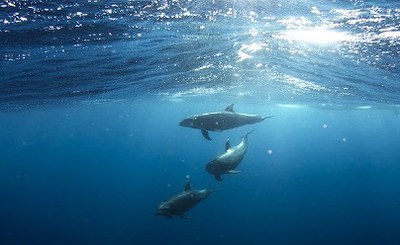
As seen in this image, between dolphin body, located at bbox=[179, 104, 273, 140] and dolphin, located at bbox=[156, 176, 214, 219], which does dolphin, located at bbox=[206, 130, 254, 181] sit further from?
dolphin, located at bbox=[156, 176, 214, 219]

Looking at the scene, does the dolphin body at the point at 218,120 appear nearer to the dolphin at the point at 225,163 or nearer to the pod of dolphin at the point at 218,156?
the pod of dolphin at the point at 218,156

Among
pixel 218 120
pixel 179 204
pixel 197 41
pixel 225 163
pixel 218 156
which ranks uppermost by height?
pixel 197 41

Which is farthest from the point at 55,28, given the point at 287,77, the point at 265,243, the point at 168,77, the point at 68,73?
the point at 265,243

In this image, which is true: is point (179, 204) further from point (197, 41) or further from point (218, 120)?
point (197, 41)

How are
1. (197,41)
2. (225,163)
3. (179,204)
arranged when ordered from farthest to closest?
(197,41)
(179,204)
(225,163)

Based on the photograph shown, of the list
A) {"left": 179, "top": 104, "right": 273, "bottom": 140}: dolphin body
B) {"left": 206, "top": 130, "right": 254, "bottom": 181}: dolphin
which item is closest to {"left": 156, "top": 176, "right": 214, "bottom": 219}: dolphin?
{"left": 206, "top": 130, "right": 254, "bottom": 181}: dolphin

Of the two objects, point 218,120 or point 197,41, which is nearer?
point 218,120

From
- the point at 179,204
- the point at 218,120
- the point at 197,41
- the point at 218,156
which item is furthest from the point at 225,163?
the point at 197,41

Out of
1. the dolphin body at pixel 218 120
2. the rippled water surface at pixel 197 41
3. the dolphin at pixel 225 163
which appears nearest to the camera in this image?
the dolphin at pixel 225 163

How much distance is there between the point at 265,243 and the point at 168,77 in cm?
3174

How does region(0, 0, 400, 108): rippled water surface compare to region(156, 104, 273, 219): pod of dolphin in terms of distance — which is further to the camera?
region(0, 0, 400, 108): rippled water surface

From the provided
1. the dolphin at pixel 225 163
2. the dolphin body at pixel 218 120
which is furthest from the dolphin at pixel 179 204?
the dolphin body at pixel 218 120

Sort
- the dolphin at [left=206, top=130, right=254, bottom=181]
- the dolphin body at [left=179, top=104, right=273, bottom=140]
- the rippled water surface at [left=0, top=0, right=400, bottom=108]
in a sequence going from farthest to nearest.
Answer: the rippled water surface at [left=0, top=0, right=400, bottom=108], the dolphin body at [left=179, top=104, right=273, bottom=140], the dolphin at [left=206, top=130, right=254, bottom=181]

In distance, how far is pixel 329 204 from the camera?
6412 centimetres
